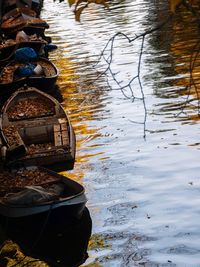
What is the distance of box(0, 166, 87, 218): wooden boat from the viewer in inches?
404

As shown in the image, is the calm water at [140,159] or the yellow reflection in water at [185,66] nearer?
the calm water at [140,159]

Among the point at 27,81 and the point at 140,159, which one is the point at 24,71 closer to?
the point at 27,81

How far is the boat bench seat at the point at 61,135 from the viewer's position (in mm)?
A: 14632

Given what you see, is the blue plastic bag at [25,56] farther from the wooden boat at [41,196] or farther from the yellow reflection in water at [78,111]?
the wooden boat at [41,196]

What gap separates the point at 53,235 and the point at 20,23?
84.3 ft

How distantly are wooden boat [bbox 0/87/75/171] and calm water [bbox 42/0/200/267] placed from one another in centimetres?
60

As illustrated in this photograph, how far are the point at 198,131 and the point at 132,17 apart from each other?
27.5 m

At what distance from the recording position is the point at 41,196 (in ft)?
34.2

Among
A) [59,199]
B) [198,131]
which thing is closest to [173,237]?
[59,199]

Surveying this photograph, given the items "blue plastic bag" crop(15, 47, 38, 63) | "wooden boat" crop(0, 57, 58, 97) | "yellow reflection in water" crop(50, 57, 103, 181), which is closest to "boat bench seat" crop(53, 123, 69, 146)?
"yellow reflection in water" crop(50, 57, 103, 181)

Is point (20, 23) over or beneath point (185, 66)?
beneath

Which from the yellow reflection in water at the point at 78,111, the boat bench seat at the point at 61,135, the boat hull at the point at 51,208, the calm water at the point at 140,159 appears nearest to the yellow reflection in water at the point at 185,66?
the calm water at the point at 140,159

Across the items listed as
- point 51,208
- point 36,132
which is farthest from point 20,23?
point 51,208

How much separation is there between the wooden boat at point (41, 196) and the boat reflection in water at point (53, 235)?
0.15 m
